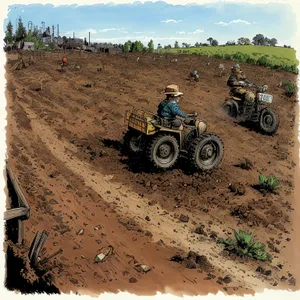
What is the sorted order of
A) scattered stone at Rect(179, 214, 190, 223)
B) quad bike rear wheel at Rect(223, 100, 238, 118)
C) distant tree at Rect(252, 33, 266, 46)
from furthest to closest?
quad bike rear wheel at Rect(223, 100, 238, 118)
distant tree at Rect(252, 33, 266, 46)
scattered stone at Rect(179, 214, 190, 223)

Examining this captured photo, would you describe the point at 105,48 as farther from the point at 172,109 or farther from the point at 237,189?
the point at 237,189

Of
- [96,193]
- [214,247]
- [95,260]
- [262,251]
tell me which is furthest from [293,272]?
[96,193]

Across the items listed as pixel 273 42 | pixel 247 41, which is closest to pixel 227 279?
pixel 273 42

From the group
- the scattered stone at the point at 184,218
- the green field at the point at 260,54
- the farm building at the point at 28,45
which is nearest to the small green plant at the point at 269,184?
the scattered stone at the point at 184,218

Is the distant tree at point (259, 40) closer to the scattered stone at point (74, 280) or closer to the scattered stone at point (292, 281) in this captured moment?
the scattered stone at point (292, 281)

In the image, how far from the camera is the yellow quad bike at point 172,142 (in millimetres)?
8633

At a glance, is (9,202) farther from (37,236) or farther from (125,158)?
(125,158)

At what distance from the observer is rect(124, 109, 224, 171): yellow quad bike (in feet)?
28.3

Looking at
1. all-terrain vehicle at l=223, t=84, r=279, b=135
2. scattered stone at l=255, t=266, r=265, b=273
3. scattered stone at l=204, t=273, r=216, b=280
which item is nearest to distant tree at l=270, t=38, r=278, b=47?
all-terrain vehicle at l=223, t=84, r=279, b=135

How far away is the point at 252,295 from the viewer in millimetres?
6277

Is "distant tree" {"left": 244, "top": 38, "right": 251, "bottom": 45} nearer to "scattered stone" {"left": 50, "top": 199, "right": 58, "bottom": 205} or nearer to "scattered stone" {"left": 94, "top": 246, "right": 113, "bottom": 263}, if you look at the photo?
"scattered stone" {"left": 50, "top": 199, "right": 58, "bottom": 205}

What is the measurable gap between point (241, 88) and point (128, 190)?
5.47 metres

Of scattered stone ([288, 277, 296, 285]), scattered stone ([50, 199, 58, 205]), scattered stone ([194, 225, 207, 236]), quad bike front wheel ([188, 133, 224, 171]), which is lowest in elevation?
scattered stone ([288, 277, 296, 285])

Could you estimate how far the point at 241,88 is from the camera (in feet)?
39.6
